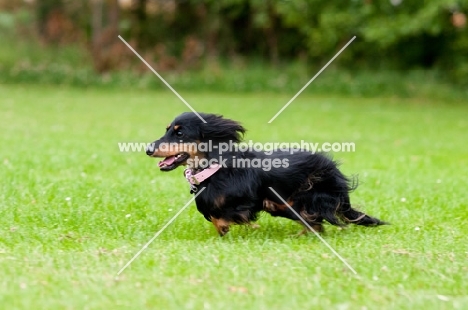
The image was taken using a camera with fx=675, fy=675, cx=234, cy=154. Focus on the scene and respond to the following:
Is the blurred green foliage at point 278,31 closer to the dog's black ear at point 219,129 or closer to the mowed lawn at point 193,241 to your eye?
the mowed lawn at point 193,241

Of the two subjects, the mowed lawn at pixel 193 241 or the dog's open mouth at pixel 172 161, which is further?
the dog's open mouth at pixel 172 161

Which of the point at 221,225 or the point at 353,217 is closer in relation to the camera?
the point at 221,225

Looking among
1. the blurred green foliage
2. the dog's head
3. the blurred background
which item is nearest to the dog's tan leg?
the dog's head

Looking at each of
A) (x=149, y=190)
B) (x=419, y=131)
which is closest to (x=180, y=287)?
(x=149, y=190)

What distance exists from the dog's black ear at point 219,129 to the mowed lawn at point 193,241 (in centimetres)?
87

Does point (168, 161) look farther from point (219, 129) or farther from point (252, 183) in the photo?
point (252, 183)

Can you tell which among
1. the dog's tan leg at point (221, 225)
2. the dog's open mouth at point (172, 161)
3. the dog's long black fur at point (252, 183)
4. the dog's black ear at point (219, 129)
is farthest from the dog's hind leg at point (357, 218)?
the dog's open mouth at point (172, 161)

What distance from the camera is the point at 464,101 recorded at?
70.4 ft

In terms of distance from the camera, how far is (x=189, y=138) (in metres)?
5.65

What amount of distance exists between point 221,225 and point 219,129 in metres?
0.82

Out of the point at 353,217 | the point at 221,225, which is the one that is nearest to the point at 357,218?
the point at 353,217

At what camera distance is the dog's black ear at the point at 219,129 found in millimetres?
5707

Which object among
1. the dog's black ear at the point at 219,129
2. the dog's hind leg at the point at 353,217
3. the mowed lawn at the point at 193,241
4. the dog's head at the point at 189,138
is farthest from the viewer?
the dog's hind leg at the point at 353,217

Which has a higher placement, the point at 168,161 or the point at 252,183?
the point at 168,161
